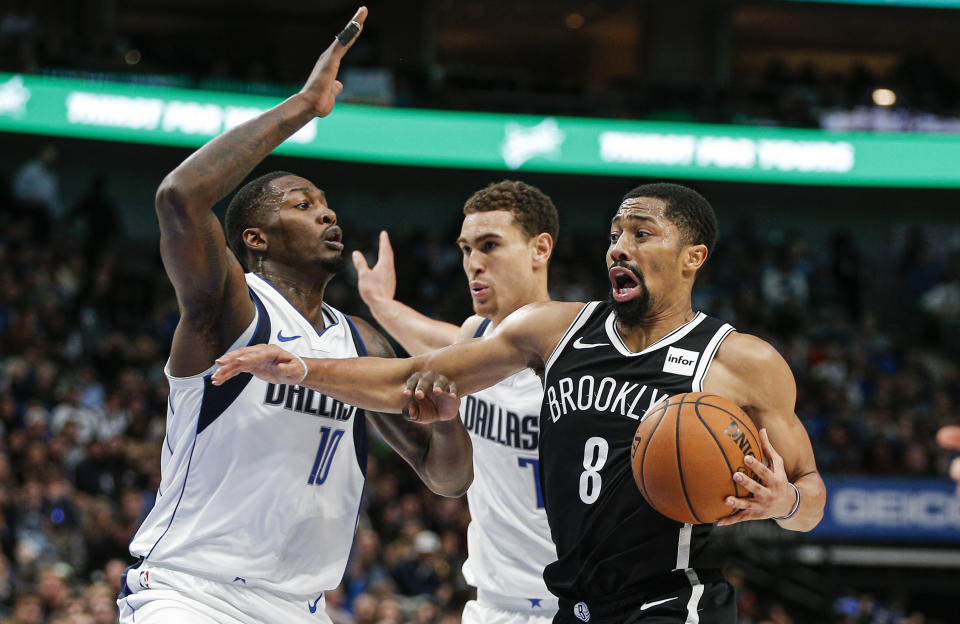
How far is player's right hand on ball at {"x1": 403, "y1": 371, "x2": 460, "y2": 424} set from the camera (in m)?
4.34

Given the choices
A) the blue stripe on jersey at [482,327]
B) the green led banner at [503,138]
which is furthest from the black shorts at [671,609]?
the green led banner at [503,138]

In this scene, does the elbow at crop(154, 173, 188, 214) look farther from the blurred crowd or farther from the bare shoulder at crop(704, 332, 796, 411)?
the blurred crowd

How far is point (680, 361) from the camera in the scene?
4.37m

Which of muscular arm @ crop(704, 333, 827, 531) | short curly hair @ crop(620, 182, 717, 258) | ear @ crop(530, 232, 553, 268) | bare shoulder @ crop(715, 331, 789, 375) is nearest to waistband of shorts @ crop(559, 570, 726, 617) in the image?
muscular arm @ crop(704, 333, 827, 531)

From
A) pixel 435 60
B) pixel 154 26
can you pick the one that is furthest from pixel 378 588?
Result: pixel 154 26

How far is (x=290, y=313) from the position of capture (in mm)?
4926

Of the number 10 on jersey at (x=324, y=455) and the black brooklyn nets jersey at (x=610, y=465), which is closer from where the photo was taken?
the black brooklyn nets jersey at (x=610, y=465)

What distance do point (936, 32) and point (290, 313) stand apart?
25.8 meters

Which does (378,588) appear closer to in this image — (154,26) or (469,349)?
(469,349)

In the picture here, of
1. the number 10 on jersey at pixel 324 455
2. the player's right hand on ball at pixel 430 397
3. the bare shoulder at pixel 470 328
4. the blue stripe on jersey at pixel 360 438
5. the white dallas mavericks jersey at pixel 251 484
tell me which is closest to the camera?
the player's right hand on ball at pixel 430 397

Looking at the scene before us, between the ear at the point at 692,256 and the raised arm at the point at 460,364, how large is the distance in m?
0.46

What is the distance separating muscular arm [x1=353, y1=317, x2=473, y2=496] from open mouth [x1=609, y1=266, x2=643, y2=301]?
0.94 m

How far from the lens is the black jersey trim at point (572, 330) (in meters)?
4.55

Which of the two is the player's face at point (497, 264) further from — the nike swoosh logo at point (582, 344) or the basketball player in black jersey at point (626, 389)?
the nike swoosh logo at point (582, 344)
